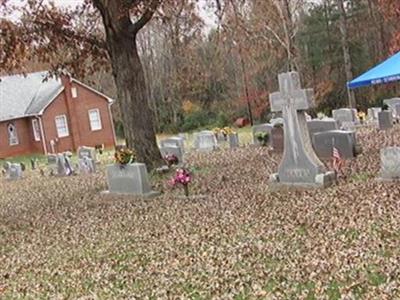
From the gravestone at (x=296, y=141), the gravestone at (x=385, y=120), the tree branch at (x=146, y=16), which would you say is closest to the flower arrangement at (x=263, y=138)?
the gravestone at (x=385, y=120)

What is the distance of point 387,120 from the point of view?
78.7ft

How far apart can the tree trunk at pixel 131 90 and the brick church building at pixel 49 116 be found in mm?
26261

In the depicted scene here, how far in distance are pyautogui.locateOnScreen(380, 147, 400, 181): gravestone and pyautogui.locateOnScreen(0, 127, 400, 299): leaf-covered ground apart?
0.96ft

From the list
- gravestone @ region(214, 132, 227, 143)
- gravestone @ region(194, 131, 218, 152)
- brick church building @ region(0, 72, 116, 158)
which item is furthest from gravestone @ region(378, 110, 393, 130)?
brick church building @ region(0, 72, 116, 158)

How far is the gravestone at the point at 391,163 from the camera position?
37.2 feet

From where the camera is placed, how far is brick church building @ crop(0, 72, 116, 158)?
4394 cm

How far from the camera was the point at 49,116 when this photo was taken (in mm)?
43750

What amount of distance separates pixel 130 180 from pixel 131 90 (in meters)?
4.13

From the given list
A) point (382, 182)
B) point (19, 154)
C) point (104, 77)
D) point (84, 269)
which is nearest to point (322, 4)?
point (104, 77)

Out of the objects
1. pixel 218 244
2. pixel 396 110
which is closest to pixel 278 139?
pixel 396 110

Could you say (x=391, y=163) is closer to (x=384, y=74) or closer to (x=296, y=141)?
(x=296, y=141)

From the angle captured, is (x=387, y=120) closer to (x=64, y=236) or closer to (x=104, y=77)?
(x=64, y=236)

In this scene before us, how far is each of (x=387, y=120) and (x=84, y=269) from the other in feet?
58.8

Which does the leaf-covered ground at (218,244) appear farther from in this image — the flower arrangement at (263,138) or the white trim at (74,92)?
the white trim at (74,92)
